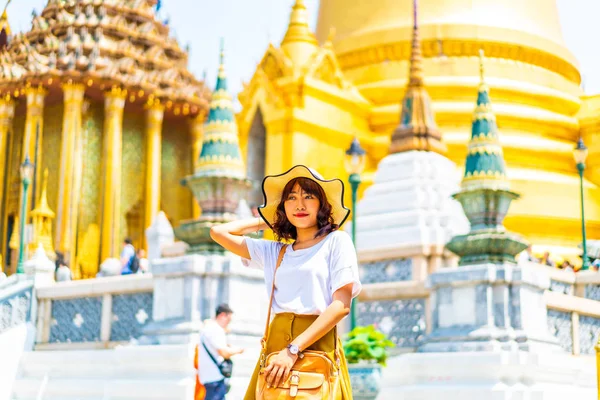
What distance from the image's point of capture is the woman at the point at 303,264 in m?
3.51

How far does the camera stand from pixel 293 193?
3.80 m

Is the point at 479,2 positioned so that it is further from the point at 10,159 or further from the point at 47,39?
the point at 10,159

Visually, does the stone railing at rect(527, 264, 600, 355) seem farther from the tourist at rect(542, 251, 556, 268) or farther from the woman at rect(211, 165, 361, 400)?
the woman at rect(211, 165, 361, 400)

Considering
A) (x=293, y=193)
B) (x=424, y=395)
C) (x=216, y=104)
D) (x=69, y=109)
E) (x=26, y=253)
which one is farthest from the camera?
(x=69, y=109)

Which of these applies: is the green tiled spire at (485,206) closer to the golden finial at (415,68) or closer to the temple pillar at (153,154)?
the golden finial at (415,68)

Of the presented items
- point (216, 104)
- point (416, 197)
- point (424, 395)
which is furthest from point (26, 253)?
point (424, 395)

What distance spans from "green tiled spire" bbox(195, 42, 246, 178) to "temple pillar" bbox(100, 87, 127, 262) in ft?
43.7

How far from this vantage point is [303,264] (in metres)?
3.65

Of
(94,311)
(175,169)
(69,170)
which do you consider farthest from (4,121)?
(94,311)

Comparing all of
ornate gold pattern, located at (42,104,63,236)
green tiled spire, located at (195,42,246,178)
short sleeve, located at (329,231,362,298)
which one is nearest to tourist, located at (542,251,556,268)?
green tiled spire, located at (195,42,246,178)

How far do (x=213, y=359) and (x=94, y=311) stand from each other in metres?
4.29

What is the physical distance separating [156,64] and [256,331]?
1651 cm

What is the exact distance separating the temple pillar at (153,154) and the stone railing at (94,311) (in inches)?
502

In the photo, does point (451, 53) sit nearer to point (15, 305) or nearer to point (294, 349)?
point (15, 305)
